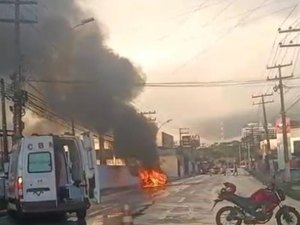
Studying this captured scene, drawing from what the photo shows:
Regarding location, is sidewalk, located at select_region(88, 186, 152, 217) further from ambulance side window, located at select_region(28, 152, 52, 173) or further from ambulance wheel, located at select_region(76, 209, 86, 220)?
ambulance side window, located at select_region(28, 152, 52, 173)

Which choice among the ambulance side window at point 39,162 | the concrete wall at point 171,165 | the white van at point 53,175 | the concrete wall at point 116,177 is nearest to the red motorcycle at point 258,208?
the white van at point 53,175

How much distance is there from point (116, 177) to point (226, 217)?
4378 cm

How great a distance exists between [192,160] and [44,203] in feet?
439

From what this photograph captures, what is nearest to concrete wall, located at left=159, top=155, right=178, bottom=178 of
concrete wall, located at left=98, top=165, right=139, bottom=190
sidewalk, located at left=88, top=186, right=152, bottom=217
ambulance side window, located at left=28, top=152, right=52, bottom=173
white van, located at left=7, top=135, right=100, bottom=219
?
concrete wall, located at left=98, top=165, right=139, bottom=190

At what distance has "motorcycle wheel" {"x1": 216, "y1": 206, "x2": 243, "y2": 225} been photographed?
50.3ft

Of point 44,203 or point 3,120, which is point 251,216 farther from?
point 3,120

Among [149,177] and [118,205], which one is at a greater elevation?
[149,177]

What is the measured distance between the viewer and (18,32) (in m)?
32.2

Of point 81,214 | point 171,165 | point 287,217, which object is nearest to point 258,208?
point 287,217

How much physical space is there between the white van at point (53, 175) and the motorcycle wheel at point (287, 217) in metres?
6.13

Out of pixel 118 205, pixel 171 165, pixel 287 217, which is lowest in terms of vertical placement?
pixel 118 205

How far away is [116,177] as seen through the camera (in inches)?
2323

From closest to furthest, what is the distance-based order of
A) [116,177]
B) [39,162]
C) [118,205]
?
[39,162], [118,205], [116,177]

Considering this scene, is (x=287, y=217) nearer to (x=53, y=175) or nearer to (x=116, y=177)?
(x=53, y=175)
